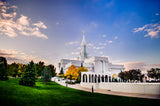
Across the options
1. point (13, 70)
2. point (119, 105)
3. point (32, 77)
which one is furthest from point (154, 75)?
point (13, 70)

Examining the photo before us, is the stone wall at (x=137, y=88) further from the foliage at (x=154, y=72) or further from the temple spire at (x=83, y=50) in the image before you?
the temple spire at (x=83, y=50)

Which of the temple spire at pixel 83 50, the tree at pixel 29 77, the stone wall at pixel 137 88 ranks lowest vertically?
the stone wall at pixel 137 88

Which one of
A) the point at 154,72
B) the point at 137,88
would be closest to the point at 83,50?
the point at 154,72

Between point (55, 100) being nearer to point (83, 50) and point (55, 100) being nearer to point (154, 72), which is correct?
point (154, 72)

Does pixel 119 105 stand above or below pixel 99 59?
below

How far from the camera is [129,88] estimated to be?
22.4 m

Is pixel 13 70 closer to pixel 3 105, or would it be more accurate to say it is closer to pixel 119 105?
pixel 3 105

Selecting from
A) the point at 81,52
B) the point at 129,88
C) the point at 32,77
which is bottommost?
the point at 129,88

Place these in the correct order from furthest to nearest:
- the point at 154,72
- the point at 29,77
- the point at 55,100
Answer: the point at 154,72, the point at 29,77, the point at 55,100

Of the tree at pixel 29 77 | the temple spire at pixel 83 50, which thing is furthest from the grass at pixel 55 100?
the temple spire at pixel 83 50

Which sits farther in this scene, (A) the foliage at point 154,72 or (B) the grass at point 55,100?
(A) the foliage at point 154,72

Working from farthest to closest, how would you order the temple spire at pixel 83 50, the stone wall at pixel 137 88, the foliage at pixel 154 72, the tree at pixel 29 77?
the temple spire at pixel 83 50, the foliage at pixel 154 72, the tree at pixel 29 77, the stone wall at pixel 137 88

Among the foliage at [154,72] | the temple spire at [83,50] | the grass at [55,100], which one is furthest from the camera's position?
the temple spire at [83,50]

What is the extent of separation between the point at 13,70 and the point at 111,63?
266ft
